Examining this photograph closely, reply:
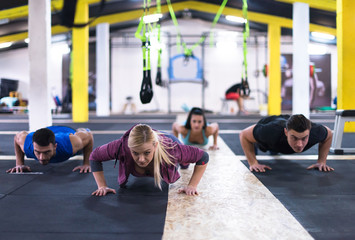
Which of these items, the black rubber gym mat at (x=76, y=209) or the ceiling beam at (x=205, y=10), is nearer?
the black rubber gym mat at (x=76, y=209)

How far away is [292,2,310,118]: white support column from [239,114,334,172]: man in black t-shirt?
618cm

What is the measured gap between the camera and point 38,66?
5457mm

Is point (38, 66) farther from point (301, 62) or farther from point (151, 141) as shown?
point (301, 62)

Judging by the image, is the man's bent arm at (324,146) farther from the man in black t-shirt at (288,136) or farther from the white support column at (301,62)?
the white support column at (301,62)

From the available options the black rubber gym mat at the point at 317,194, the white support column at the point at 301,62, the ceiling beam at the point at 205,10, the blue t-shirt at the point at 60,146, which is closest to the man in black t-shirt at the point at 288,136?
the black rubber gym mat at the point at 317,194

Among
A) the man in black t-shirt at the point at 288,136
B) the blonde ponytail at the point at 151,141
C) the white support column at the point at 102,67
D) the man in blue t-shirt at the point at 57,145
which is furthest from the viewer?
the white support column at the point at 102,67

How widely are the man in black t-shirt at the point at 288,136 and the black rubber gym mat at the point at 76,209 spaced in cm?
103

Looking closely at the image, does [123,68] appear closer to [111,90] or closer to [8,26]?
[111,90]

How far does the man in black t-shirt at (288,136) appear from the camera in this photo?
105 inches

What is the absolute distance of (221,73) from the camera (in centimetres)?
1681

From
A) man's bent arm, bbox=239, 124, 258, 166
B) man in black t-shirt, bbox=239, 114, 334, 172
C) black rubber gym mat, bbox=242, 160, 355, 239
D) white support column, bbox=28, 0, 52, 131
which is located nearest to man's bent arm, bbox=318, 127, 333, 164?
man in black t-shirt, bbox=239, 114, 334, 172

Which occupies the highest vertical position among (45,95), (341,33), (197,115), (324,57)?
(324,57)

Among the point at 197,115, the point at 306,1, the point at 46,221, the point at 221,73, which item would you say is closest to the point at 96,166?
the point at 46,221

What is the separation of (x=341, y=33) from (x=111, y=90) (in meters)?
12.3
